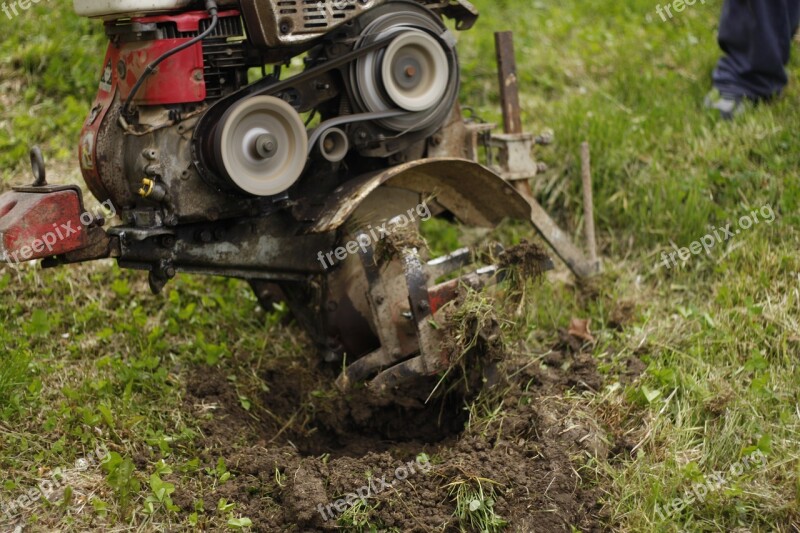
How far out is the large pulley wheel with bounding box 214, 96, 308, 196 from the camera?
3279 millimetres

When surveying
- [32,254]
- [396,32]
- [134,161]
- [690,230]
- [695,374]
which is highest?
[396,32]

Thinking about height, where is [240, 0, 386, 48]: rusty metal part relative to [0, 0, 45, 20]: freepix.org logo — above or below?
below

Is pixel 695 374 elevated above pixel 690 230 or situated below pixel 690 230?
below

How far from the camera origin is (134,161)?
3410 mm

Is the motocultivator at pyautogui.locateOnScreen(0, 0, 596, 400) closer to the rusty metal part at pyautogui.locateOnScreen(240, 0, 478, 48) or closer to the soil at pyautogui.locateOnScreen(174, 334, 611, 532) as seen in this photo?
the rusty metal part at pyautogui.locateOnScreen(240, 0, 478, 48)

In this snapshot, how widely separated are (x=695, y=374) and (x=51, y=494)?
2671 millimetres

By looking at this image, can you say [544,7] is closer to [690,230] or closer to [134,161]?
[690,230]

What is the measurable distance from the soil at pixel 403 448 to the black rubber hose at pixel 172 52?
1.30 m

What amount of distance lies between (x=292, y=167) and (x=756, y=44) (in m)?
3.27

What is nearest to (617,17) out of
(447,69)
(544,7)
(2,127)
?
(544,7)

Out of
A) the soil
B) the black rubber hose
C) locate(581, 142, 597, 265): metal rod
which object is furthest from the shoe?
the black rubber hose

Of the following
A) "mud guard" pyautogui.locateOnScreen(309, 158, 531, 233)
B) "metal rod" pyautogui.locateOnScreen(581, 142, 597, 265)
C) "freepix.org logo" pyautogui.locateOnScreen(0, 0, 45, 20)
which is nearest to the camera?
"mud guard" pyautogui.locateOnScreen(309, 158, 531, 233)

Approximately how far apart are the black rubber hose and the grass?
1.20 m

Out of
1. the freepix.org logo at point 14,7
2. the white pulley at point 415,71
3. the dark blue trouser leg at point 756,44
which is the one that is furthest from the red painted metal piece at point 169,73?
the dark blue trouser leg at point 756,44
